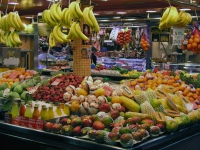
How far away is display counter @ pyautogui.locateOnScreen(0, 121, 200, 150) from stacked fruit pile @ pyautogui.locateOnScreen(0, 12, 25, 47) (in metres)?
2.77

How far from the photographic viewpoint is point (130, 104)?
413 cm

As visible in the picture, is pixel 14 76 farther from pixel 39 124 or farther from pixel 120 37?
pixel 120 37

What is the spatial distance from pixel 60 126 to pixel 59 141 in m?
0.16

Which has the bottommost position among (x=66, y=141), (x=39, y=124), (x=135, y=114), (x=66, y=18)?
(x=66, y=141)

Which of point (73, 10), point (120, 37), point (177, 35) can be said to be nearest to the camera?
point (73, 10)

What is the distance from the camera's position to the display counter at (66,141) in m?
3.44

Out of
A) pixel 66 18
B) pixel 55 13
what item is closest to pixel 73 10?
pixel 66 18

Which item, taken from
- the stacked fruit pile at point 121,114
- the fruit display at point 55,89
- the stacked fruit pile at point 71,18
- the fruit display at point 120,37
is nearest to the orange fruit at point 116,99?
the stacked fruit pile at point 121,114

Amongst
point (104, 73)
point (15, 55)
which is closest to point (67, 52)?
point (104, 73)

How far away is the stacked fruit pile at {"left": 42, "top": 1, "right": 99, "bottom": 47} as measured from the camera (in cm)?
558

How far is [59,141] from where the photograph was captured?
12.0ft

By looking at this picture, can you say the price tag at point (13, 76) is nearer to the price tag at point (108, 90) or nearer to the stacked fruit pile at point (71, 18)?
the stacked fruit pile at point (71, 18)

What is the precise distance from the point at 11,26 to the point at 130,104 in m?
3.43

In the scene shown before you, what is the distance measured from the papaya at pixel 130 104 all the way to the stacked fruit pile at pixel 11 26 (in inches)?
125
